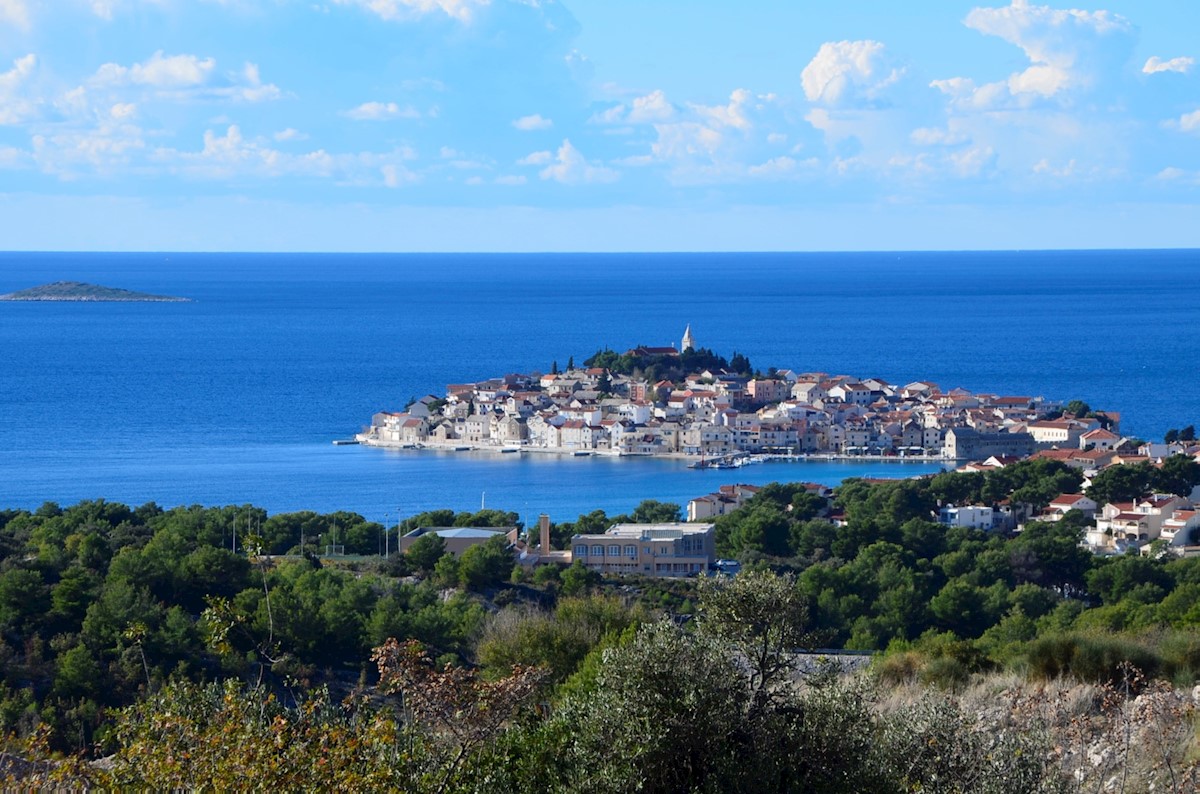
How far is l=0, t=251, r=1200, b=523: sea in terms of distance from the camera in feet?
120

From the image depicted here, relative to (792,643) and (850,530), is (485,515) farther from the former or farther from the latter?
(792,643)

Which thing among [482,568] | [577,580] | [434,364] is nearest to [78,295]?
[434,364]

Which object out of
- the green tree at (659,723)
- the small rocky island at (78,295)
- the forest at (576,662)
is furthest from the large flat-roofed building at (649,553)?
the small rocky island at (78,295)

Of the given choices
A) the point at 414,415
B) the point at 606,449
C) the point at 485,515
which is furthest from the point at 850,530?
the point at 414,415

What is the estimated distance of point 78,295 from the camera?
117 meters

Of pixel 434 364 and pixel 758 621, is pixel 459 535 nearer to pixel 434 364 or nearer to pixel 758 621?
pixel 758 621

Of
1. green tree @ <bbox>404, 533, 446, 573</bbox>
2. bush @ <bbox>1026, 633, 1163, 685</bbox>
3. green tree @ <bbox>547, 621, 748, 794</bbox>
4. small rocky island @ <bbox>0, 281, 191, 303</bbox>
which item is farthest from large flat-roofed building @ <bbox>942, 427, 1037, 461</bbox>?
small rocky island @ <bbox>0, 281, 191, 303</bbox>

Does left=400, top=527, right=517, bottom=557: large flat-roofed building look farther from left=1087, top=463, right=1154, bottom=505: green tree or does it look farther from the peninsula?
the peninsula

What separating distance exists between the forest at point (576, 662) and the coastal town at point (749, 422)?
54.4 ft

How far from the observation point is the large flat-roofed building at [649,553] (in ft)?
71.9

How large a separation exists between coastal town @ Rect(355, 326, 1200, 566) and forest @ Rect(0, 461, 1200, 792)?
16.6 metres

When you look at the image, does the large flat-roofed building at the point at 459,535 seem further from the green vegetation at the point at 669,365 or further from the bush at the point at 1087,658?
the green vegetation at the point at 669,365

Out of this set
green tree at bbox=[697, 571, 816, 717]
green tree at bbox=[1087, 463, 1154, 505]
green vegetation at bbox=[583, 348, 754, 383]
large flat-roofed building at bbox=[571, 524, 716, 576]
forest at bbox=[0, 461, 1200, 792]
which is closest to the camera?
forest at bbox=[0, 461, 1200, 792]

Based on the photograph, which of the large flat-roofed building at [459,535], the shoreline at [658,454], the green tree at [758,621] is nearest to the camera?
the green tree at [758,621]
